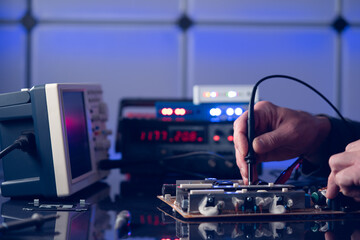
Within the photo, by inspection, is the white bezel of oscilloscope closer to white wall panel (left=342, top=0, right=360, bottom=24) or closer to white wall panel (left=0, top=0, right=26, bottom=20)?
white wall panel (left=0, top=0, right=26, bottom=20)

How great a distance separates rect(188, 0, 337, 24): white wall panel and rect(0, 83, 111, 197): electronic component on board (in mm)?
1431

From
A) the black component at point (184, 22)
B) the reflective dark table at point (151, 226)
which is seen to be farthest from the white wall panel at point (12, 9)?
the reflective dark table at point (151, 226)

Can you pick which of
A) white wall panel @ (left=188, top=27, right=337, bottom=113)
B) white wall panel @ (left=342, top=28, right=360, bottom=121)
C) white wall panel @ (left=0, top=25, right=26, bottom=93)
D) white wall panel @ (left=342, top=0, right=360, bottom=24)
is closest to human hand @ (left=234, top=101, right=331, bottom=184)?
white wall panel @ (left=188, top=27, right=337, bottom=113)

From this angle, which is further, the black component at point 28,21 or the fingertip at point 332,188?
the black component at point 28,21

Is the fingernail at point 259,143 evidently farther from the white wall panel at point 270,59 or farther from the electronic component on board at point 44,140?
the white wall panel at point 270,59

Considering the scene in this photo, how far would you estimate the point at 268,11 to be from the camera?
2398 mm

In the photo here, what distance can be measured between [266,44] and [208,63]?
33 centimetres

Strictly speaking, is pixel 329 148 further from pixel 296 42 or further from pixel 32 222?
pixel 296 42

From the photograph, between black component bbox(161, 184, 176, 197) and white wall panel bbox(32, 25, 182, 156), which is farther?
white wall panel bbox(32, 25, 182, 156)

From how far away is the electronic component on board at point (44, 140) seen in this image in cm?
94

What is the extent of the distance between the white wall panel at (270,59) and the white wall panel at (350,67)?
0.22 ft

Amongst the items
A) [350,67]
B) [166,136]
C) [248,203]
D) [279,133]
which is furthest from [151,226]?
[350,67]

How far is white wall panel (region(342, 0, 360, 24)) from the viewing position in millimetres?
2424

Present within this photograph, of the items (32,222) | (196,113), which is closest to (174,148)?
(196,113)
